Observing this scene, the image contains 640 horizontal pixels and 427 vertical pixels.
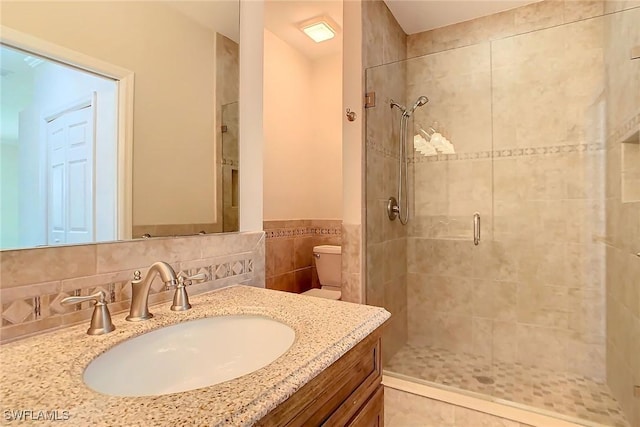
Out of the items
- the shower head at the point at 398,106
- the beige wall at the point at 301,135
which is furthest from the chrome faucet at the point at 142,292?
the shower head at the point at 398,106

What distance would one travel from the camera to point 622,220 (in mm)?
1667

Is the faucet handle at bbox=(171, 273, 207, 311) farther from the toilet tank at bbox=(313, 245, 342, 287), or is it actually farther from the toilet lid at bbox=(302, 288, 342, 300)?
the toilet tank at bbox=(313, 245, 342, 287)

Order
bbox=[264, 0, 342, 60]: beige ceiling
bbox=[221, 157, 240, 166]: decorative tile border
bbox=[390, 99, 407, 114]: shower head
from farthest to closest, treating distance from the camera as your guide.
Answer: bbox=[390, 99, 407, 114]: shower head < bbox=[264, 0, 342, 60]: beige ceiling < bbox=[221, 157, 240, 166]: decorative tile border

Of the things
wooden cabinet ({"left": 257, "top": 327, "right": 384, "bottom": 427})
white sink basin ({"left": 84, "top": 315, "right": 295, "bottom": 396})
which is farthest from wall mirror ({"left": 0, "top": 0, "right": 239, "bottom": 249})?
wooden cabinet ({"left": 257, "top": 327, "right": 384, "bottom": 427})

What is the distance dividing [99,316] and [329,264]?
1912mm

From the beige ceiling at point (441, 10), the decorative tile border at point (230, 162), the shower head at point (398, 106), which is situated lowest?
the decorative tile border at point (230, 162)

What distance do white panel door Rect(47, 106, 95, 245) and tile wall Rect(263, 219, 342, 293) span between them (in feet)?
5.01

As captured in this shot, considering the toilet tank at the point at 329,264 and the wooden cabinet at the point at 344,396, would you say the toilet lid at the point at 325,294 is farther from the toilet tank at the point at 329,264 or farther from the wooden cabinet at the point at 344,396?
the wooden cabinet at the point at 344,396

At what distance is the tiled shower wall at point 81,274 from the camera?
65cm

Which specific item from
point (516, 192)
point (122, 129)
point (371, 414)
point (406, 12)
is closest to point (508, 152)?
point (516, 192)

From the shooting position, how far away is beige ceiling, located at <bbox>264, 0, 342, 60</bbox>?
2.11 metres

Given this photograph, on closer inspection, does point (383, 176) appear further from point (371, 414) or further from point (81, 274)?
point (81, 274)

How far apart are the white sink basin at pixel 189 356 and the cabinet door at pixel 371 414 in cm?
23

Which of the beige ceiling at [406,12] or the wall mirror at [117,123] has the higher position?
the beige ceiling at [406,12]
